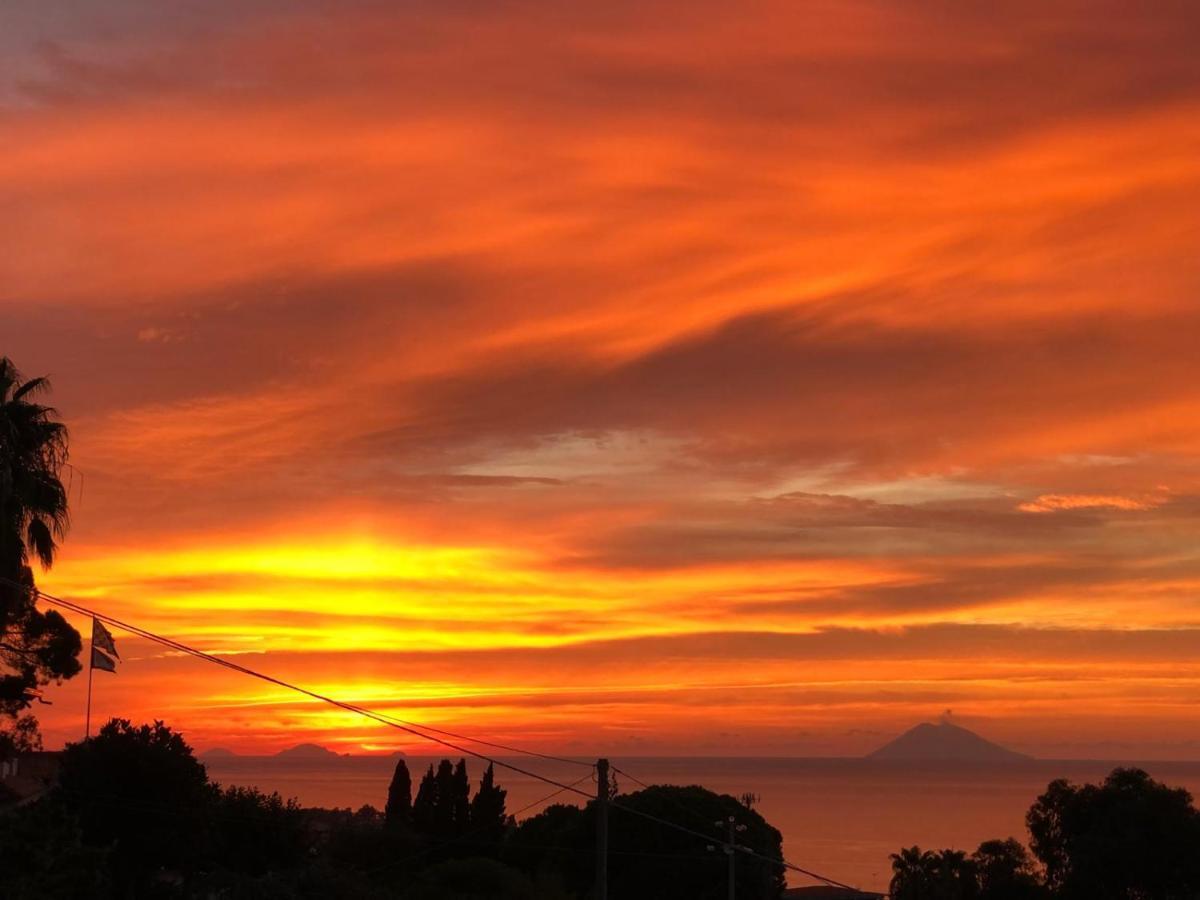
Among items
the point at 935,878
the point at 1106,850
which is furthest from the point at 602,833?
the point at 935,878

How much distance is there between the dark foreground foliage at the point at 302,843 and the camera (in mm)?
33438

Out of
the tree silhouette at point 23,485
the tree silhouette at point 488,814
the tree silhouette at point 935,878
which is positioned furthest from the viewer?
the tree silhouette at point 488,814

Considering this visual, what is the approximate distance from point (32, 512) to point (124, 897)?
20.4 metres

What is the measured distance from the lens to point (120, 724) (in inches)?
2029

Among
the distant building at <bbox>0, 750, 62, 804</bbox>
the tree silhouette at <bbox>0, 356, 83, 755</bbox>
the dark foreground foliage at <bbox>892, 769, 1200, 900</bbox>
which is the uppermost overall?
the tree silhouette at <bbox>0, 356, 83, 755</bbox>

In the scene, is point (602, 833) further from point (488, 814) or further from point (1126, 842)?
point (488, 814)

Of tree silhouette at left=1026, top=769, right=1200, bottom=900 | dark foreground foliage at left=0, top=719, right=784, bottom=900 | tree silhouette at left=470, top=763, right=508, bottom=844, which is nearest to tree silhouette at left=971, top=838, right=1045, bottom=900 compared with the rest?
tree silhouette at left=1026, top=769, right=1200, bottom=900

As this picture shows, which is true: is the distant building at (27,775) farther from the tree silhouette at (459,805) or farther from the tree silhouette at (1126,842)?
the tree silhouette at (1126,842)

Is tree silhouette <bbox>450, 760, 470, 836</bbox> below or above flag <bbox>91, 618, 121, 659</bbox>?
below

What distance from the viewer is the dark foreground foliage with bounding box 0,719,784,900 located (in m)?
33.4

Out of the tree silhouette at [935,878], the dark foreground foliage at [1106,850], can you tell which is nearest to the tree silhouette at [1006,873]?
the dark foreground foliage at [1106,850]

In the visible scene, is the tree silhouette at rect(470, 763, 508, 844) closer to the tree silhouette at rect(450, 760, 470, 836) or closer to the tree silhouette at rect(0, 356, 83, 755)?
the tree silhouette at rect(450, 760, 470, 836)

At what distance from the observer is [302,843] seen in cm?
5803

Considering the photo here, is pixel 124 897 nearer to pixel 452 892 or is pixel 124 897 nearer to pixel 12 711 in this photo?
pixel 12 711
